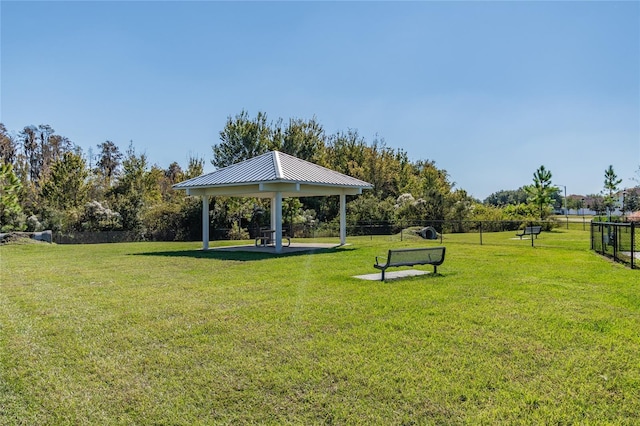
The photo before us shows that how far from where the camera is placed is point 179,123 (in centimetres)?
2948

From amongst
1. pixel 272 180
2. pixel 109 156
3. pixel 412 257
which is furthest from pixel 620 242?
pixel 109 156

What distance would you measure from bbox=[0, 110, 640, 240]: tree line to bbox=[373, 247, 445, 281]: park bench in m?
13.6

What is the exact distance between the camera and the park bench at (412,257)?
9.84 m

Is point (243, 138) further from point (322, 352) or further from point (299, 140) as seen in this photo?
point (322, 352)

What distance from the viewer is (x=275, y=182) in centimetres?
1712

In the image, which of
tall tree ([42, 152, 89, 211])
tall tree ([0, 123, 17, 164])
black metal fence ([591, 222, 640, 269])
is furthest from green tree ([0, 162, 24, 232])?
tall tree ([0, 123, 17, 164])

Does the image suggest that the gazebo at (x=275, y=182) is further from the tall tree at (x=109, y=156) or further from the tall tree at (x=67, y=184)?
the tall tree at (x=109, y=156)

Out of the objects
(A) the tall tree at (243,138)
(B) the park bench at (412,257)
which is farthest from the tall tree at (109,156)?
(B) the park bench at (412,257)

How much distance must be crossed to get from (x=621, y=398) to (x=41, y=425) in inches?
177

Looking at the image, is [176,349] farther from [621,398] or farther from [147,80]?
[147,80]

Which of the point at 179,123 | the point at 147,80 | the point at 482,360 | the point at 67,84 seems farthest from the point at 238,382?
the point at 179,123

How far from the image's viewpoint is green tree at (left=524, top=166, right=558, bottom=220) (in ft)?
136

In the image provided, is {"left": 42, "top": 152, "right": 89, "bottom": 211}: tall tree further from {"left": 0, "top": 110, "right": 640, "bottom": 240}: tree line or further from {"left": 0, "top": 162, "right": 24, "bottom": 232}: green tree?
{"left": 0, "top": 162, "right": 24, "bottom": 232}: green tree

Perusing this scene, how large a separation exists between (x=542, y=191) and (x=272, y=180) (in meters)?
33.0
